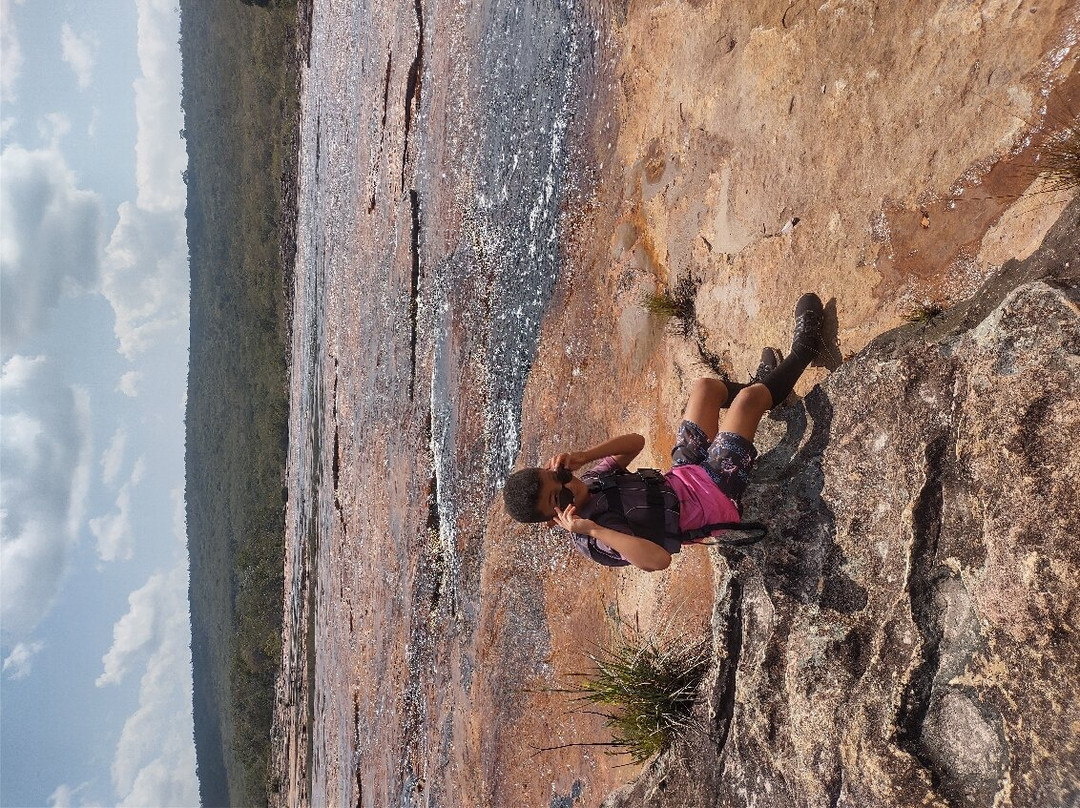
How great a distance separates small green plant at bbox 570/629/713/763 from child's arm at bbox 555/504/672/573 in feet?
2.54

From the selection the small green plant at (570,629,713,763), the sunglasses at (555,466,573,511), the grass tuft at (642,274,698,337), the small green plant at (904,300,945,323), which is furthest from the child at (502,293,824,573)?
the grass tuft at (642,274,698,337)

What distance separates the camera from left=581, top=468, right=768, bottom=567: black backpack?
3312mm

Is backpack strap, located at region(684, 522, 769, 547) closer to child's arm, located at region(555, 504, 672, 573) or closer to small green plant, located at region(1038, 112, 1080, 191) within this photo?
child's arm, located at region(555, 504, 672, 573)

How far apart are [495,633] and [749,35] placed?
463cm

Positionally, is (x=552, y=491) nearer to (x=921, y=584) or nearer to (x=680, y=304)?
(x=921, y=584)

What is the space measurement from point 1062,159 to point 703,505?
1823 mm

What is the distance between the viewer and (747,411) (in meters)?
3.46

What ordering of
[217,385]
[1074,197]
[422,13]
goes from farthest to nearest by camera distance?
[217,385] < [422,13] < [1074,197]

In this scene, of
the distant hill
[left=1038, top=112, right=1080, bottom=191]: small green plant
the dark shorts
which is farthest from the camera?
the distant hill

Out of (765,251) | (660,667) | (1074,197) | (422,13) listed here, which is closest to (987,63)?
(1074,197)

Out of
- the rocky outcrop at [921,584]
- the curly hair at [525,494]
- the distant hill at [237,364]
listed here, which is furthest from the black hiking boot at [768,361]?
the distant hill at [237,364]

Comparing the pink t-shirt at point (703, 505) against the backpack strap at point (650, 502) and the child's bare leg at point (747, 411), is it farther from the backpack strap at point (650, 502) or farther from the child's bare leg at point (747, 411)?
the child's bare leg at point (747, 411)

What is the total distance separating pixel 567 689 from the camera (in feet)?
17.0

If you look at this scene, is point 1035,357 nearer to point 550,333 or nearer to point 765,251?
point 765,251
